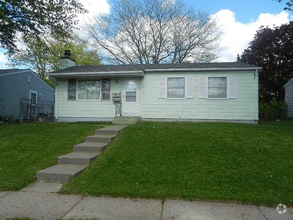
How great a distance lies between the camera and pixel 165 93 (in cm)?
1160

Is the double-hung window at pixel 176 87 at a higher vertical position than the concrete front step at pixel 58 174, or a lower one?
higher

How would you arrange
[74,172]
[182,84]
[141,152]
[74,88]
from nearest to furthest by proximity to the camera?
[74,172] → [141,152] → [182,84] → [74,88]

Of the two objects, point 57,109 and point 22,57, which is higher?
point 22,57

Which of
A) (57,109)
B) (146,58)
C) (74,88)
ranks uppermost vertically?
(146,58)

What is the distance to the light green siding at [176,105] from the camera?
1109 cm

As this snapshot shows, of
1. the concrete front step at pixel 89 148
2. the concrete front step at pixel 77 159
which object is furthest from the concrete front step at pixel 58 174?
the concrete front step at pixel 89 148

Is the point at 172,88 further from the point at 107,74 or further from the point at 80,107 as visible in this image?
the point at 80,107

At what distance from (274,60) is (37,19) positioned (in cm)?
2210

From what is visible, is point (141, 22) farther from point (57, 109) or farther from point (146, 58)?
point (57, 109)

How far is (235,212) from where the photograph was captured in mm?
3316

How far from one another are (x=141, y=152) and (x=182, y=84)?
21.6ft

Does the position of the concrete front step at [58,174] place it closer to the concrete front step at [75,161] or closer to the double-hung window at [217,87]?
the concrete front step at [75,161]

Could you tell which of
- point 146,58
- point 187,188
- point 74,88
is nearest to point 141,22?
point 146,58

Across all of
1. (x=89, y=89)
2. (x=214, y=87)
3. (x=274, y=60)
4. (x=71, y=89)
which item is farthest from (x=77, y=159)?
(x=274, y=60)
